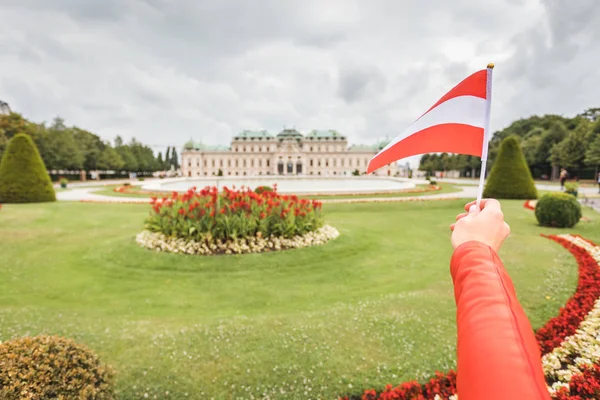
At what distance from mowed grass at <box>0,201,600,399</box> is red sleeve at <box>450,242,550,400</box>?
8.63ft

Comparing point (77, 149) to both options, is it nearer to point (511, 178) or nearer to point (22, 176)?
point (22, 176)

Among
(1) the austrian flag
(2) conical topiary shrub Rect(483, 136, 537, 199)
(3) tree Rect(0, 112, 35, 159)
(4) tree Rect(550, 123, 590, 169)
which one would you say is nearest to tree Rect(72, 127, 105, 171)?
(3) tree Rect(0, 112, 35, 159)

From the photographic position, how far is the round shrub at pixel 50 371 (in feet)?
6.17

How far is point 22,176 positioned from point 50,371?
68.3ft

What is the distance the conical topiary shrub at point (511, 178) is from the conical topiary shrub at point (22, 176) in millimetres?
24495

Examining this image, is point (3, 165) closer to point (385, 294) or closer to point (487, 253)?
point (385, 294)

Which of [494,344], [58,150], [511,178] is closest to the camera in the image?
[494,344]

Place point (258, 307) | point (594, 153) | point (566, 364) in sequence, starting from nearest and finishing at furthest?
1. point (566, 364)
2. point (258, 307)
3. point (594, 153)

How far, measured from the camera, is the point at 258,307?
5359 mm

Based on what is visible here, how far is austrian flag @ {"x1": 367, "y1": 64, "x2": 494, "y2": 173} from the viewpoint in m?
1.99

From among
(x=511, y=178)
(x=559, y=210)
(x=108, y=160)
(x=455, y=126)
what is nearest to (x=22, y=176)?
(x=455, y=126)

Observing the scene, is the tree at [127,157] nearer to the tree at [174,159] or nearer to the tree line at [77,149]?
the tree line at [77,149]

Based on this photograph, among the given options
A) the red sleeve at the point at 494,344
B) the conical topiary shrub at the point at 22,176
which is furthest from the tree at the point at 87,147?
the red sleeve at the point at 494,344

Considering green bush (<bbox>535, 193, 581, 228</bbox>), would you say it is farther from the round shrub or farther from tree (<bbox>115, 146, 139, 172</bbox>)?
tree (<bbox>115, 146, 139, 172</bbox>)
